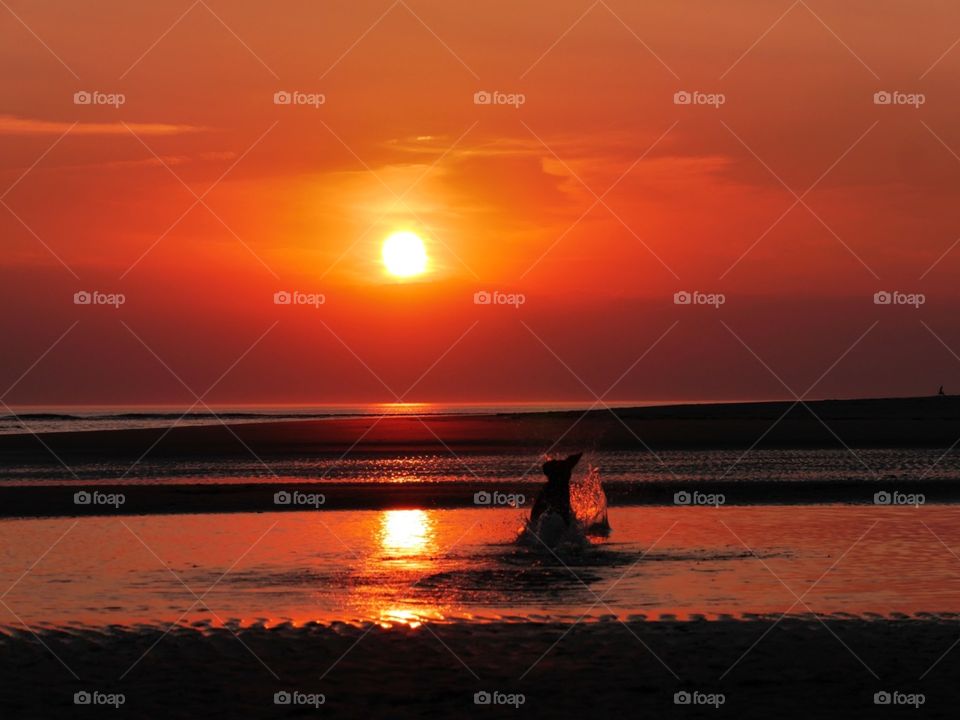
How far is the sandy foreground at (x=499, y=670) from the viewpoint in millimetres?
12758

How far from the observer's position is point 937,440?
2496 inches

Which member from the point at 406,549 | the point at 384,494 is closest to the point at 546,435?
the point at 384,494

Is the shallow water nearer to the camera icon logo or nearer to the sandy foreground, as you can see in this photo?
the sandy foreground

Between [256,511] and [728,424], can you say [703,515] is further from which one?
[728,424]

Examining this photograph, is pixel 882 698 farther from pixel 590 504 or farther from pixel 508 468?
pixel 508 468

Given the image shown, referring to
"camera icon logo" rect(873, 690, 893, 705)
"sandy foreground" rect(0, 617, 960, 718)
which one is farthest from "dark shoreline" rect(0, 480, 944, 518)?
"camera icon logo" rect(873, 690, 893, 705)

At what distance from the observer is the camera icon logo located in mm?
12820

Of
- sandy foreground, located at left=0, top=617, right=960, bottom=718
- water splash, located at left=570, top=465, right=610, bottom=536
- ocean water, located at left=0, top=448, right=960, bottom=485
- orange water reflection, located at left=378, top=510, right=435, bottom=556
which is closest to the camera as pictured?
sandy foreground, located at left=0, top=617, right=960, bottom=718

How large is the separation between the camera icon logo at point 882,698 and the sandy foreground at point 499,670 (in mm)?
58

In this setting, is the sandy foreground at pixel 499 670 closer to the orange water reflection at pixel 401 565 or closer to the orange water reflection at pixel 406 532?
the orange water reflection at pixel 401 565

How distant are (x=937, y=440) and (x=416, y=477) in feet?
108

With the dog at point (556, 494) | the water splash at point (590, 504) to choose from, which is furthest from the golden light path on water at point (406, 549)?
the water splash at point (590, 504)

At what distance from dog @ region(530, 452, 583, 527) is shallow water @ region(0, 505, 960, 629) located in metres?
1.07

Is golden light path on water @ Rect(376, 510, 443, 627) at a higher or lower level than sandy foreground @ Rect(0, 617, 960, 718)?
higher
